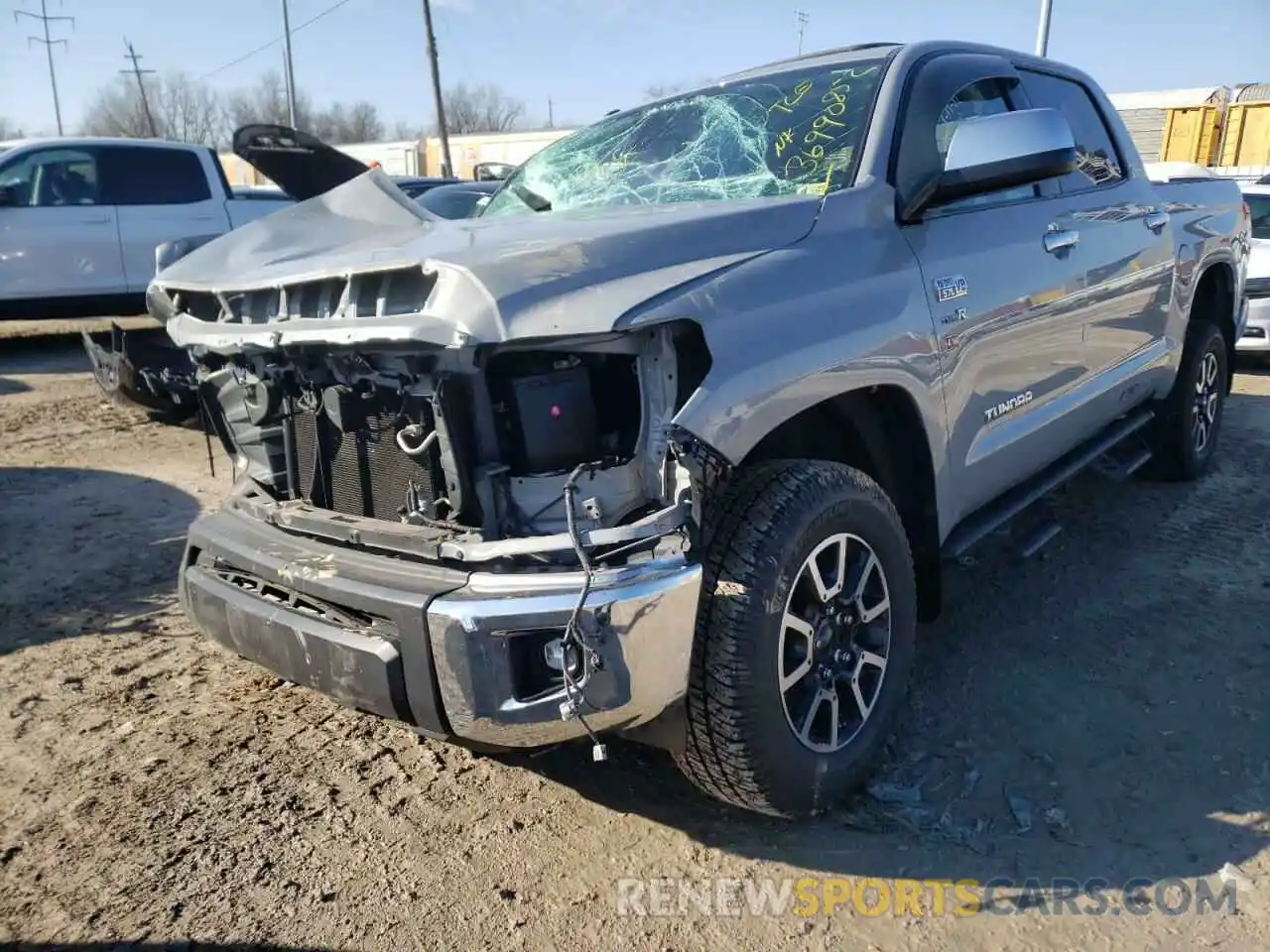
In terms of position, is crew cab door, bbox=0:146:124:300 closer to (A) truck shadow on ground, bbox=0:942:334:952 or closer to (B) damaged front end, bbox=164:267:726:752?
(B) damaged front end, bbox=164:267:726:752

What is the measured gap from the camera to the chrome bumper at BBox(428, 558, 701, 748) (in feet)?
6.85

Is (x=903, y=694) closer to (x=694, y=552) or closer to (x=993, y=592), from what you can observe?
(x=694, y=552)

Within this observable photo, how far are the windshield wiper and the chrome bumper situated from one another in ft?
5.95

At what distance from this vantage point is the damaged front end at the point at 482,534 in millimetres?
2117

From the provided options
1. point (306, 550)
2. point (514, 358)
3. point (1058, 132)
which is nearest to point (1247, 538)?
point (1058, 132)

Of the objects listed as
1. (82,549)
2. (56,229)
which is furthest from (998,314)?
(56,229)

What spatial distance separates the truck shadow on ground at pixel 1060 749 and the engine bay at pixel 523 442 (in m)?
0.76

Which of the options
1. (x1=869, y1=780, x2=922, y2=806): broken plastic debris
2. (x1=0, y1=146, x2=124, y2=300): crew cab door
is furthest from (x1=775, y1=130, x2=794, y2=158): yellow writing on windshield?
(x1=0, y1=146, x2=124, y2=300): crew cab door

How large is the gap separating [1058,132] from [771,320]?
1.27 meters

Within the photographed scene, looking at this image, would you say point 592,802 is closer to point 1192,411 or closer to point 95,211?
point 1192,411

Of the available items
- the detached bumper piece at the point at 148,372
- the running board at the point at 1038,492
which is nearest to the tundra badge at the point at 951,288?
the running board at the point at 1038,492

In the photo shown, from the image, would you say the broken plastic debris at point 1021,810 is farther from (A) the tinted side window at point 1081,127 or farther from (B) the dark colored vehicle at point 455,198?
(B) the dark colored vehicle at point 455,198

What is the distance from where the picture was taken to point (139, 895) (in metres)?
2.40

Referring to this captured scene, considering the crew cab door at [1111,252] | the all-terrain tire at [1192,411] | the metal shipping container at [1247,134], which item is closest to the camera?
the crew cab door at [1111,252]
